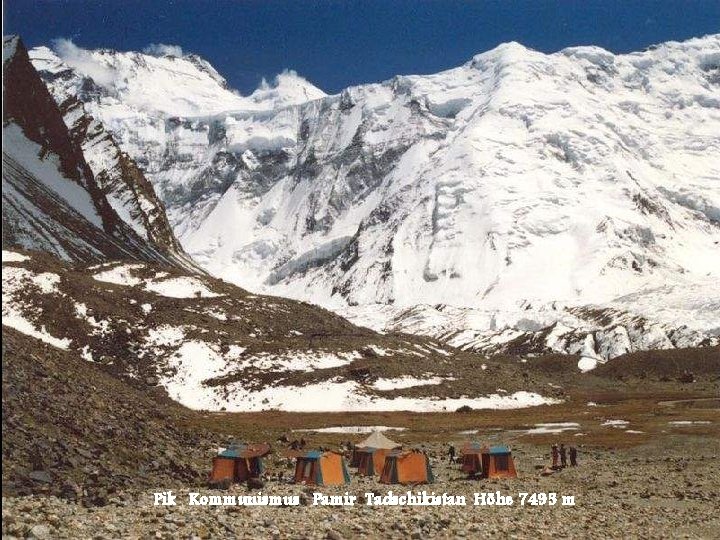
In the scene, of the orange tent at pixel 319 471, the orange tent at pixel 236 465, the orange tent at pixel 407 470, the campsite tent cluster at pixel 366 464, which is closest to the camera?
the orange tent at pixel 236 465

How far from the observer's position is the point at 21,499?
18344 mm

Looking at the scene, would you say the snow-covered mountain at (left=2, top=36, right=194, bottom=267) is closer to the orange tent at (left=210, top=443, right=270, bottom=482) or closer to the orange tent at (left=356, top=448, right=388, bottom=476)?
the orange tent at (left=356, top=448, right=388, bottom=476)

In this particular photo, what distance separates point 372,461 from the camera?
4359 cm

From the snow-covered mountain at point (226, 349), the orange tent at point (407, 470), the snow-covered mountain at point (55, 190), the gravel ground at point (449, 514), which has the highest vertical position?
the snow-covered mountain at point (55, 190)

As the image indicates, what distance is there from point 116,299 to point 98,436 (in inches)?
3239

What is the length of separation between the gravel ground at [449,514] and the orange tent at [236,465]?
1529mm

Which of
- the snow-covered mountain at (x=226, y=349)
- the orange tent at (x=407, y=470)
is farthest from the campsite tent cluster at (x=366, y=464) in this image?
the snow-covered mountain at (x=226, y=349)

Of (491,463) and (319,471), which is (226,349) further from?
(319,471)

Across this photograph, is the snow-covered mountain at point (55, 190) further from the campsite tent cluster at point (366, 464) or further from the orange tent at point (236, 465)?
the orange tent at point (236, 465)

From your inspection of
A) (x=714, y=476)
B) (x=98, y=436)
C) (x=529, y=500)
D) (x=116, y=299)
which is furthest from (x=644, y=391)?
(x=98, y=436)

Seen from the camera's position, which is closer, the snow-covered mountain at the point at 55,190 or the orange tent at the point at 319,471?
the orange tent at the point at 319,471

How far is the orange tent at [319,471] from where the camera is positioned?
119ft

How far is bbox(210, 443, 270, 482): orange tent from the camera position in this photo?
32938mm

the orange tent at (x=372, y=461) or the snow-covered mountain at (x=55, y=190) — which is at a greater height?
the snow-covered mountain at (x=55, y=190)
